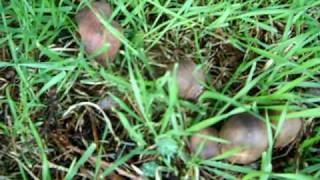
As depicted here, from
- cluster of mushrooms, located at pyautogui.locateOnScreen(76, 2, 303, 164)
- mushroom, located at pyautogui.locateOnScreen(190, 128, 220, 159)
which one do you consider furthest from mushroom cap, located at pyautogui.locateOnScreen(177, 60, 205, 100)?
mushroom, located at pyautogui.locateOnScreen(190, 128, 220, 159)

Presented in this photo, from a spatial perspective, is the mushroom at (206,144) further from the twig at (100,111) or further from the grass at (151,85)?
the twig at (100,111)

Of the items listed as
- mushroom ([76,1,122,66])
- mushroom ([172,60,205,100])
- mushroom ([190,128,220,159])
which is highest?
mushroom ([76,1,122,66])

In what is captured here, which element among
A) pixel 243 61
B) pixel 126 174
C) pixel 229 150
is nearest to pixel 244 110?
pixel 229 150

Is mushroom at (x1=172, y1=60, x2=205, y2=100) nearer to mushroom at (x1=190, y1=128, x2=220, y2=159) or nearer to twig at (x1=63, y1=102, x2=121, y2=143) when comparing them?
mushroom at (x1=190, y1=128, x2=220, y2=159)

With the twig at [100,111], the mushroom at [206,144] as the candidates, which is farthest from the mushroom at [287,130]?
the twig at [100,111]

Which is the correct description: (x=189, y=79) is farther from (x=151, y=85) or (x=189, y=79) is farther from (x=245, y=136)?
(x=245, y=136)
